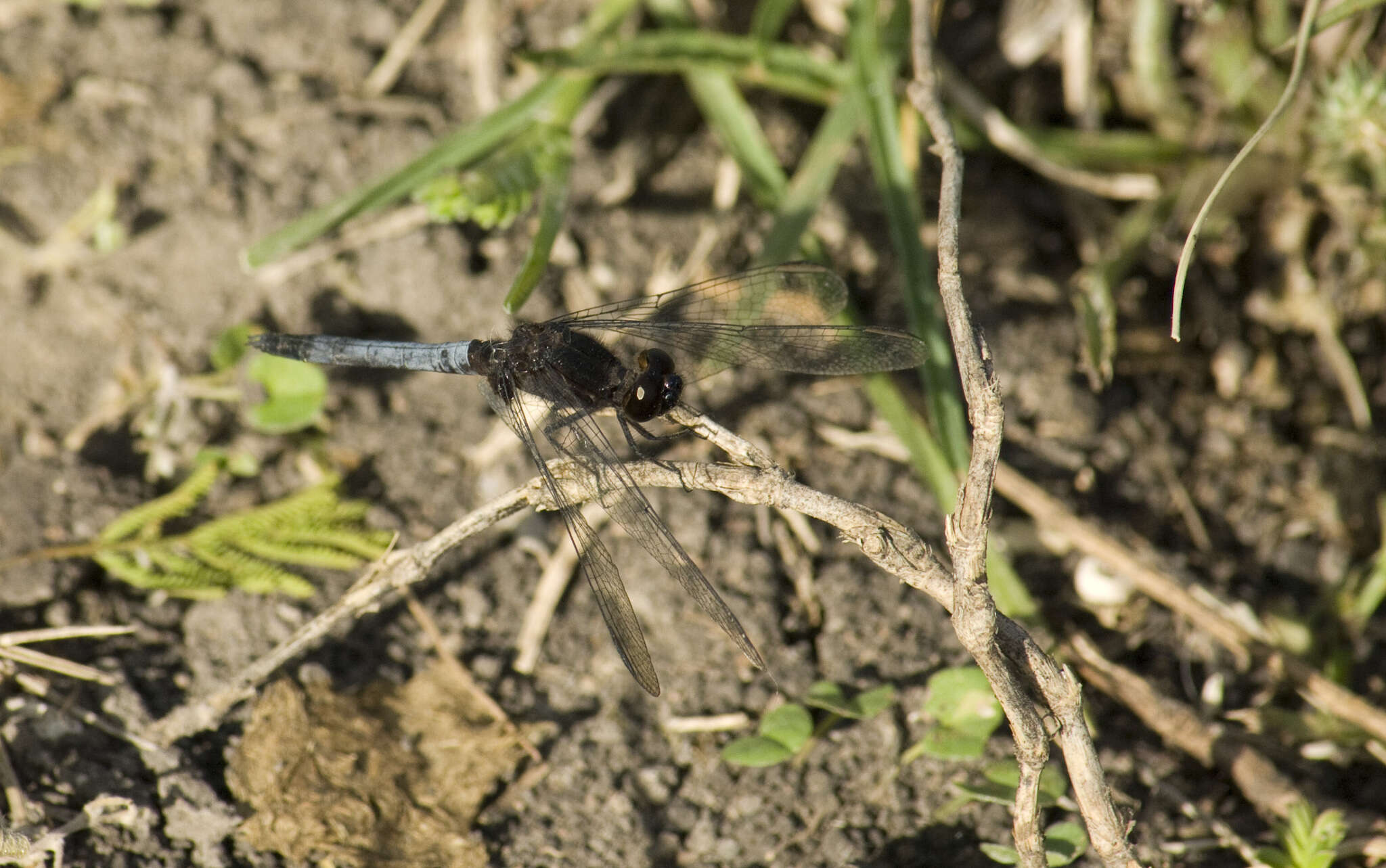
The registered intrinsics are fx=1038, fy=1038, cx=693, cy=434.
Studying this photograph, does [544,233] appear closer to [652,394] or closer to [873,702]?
[652,394]

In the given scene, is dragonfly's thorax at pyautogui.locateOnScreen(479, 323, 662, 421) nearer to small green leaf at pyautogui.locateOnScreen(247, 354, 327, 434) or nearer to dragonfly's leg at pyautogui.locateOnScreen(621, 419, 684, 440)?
dragonfly's leg at pyautogui.locateOnScreen(621, 419, 684, 440)

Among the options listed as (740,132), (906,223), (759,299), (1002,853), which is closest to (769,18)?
(740,132)

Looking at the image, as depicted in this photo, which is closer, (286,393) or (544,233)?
(544,233)

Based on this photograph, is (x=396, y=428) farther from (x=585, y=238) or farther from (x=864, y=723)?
(x=864, y=723)

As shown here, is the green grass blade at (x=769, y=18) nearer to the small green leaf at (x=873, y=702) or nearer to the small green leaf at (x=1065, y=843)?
the small green leaf at (x=873, y=702)

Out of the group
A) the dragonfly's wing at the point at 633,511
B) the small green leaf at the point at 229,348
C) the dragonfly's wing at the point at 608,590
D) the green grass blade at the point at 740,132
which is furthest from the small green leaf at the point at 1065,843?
the small green leaf at the point at 229,348

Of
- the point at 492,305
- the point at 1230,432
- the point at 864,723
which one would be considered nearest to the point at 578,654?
the point at 864,723
